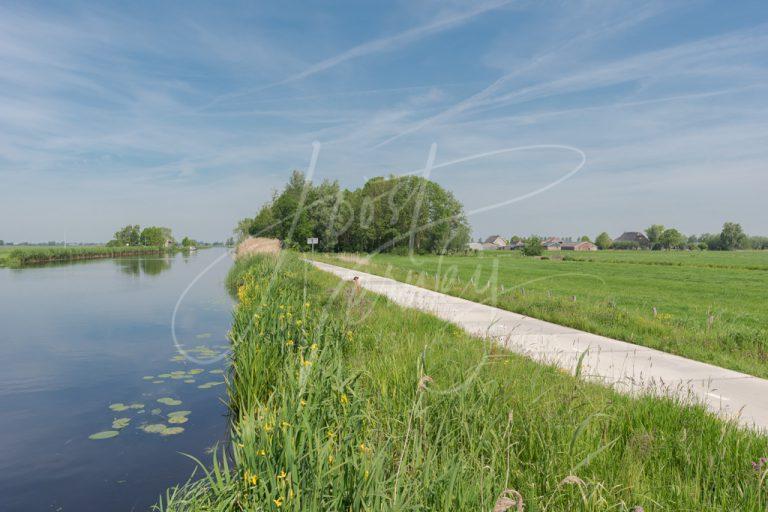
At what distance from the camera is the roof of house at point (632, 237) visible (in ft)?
509

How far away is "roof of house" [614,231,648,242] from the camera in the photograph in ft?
509

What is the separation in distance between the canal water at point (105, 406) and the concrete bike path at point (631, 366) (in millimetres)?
4519

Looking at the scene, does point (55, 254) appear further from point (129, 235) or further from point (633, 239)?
point (633, 239)

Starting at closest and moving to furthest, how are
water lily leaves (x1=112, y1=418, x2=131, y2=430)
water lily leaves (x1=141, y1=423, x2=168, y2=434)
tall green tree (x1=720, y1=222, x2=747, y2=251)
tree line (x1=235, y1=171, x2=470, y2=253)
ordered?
water lily leaves (x1=141, y1=423, x2=168, y2=434)
water lily leaves (x1=112, y1=418, x2=131, y2=430)
tree line (x1=235, y1=171, x2=470, y2=253)
tall green tree (x1=720, y1=222, x2=747, y2=251)

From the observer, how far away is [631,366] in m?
5.97

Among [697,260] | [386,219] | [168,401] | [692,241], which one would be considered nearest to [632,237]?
[692,241]

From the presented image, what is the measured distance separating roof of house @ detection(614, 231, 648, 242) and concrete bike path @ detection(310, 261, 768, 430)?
6701 inches

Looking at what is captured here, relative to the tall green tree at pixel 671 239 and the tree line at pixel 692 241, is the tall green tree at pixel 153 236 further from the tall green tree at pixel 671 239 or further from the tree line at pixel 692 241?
the tall green tree at pixel 671 239

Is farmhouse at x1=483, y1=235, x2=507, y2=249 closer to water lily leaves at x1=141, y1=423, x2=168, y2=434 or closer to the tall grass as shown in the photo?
the tall grass

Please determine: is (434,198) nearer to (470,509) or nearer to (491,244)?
(470,509)

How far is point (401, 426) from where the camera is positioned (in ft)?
12.7

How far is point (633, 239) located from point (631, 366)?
6892 inches

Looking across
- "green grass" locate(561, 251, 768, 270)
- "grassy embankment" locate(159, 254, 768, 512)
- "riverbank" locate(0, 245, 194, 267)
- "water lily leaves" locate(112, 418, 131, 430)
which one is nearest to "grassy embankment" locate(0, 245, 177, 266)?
"riverbank" locate(0, 245, 194, 267)

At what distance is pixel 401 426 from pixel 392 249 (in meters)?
66.2
